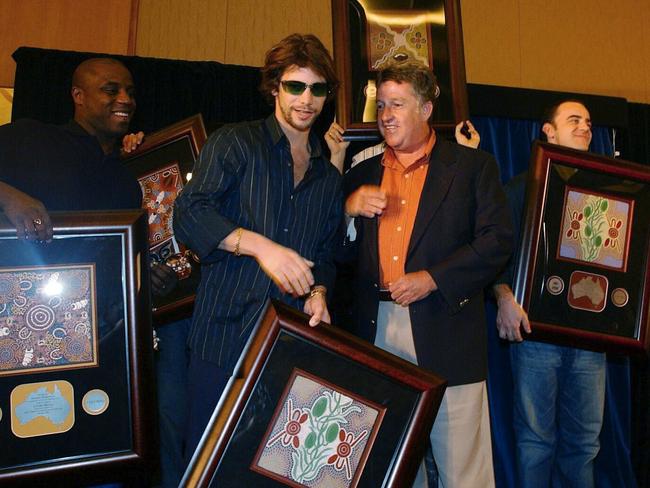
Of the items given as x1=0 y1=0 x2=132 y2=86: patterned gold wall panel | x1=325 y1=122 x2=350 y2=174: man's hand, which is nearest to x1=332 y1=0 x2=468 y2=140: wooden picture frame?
x1=325 y1=122 x2=350 y2=174: man's hand

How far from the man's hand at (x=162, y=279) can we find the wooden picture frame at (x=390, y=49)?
850 mm

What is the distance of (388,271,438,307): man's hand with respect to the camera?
209 cm

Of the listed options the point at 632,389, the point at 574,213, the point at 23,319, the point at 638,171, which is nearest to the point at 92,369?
the point at 23,319

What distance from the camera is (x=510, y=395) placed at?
12.5 ft

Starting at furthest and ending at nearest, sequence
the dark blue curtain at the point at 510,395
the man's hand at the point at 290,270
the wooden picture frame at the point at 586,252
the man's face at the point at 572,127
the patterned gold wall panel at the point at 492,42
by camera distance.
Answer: the patterned gold wall panel at the point at 492,42
the dark blue curtain at the point at 510,395
the man's face at the point at 572,127
the wooden picture frame at the point at 586,252
the man's hand at the point at 290,270

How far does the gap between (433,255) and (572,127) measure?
1.46m

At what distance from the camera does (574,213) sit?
271 centimetres

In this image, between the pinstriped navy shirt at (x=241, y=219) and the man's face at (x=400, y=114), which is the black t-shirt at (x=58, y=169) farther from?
the man's face at (x=400, y=114)

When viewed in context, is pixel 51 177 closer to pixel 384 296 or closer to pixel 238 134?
pixel 238 134

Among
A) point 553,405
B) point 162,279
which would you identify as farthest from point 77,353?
point 553,405

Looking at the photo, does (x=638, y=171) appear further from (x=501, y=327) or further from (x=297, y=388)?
(x=297, y=388)

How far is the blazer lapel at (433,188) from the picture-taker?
2223 millimetres

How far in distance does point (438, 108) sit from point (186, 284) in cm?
120

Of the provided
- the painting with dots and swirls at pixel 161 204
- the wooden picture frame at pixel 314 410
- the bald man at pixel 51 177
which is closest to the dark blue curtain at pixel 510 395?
the painting with dots and swirls at pixel 161 204
